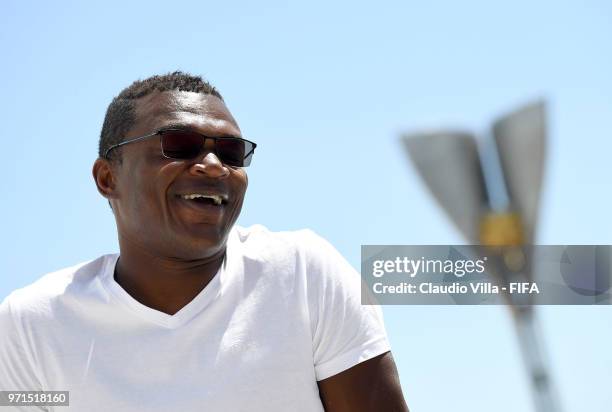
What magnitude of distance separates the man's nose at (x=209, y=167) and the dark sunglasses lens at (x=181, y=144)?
0.03m

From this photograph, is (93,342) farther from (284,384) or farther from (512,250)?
(512,250)

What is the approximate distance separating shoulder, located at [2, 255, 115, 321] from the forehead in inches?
20.2

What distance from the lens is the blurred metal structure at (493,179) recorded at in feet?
41.1

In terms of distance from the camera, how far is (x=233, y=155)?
8.96ft

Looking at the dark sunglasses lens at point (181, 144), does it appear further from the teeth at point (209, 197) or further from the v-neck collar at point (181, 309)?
the v-neck collar at point (181, 309)

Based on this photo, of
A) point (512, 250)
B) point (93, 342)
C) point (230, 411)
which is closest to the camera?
point (230, 411)

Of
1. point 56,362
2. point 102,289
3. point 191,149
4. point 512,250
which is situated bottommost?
point 56,362

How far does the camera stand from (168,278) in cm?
271

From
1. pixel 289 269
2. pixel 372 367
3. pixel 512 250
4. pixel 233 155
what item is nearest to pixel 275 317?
pixel 289 269

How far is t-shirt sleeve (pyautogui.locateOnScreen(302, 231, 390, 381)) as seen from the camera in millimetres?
2457

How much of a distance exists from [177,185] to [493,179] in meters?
10.8

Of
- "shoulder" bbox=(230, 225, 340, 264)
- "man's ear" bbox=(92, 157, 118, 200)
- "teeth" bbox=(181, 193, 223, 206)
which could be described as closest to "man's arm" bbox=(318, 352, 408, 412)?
"shoulder" bbox=(230, 225, 340, 264)

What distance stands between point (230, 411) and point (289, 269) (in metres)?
0.47

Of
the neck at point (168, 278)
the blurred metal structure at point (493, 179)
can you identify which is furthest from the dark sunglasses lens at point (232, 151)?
the blurred metal structure at point (493, 179)
